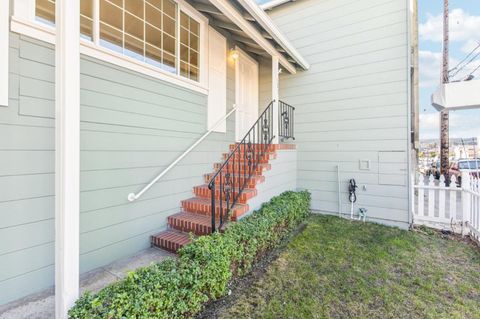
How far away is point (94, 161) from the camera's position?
2875mm

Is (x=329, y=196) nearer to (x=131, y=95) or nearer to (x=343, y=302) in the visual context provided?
(x=343, y=302)

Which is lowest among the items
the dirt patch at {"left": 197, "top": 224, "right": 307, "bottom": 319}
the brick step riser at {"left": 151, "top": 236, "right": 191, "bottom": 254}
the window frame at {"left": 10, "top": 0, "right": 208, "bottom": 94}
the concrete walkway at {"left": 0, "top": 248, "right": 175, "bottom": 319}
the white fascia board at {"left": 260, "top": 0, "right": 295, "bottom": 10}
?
the dirt patch at {"left": 197, "top": 224, "right": 307, "bottom": 319}

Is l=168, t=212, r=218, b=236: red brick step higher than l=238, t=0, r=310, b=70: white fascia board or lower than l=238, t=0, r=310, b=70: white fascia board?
lower

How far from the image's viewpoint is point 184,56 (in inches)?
169

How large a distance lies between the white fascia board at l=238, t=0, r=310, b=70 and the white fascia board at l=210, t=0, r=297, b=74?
0.60 ft

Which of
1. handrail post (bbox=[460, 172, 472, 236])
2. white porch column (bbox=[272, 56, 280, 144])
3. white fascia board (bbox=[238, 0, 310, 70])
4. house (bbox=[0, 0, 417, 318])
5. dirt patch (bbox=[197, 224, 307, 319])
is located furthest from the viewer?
white porch column (bbox=[272, 56, 280, 144])

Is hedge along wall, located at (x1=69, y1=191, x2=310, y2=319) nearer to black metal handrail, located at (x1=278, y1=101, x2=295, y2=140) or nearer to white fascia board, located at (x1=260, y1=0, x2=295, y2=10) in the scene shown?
black metal handrail, located at (x1=278, y1=101, x2=295, y2=140)

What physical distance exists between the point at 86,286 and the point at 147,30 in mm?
3611

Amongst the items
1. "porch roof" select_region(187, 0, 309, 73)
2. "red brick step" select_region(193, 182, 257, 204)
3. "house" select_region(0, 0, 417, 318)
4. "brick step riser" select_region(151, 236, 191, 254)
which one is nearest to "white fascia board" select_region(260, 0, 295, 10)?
"house" select_region(0, 0, 417, 318)

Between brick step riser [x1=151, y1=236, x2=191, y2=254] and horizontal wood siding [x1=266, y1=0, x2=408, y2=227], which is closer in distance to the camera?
brick step riser [x1=151, y1=236, x2=191, y2=254]

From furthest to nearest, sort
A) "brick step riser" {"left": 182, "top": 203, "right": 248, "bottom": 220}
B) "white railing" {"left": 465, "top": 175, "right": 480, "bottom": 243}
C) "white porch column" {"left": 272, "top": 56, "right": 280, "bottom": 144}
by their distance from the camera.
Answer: "white porch column" {"left": 272, "top": 56, "right": 280, "bottom": 144}
"white railing" {"left": 465, "top": 175, "right": 480, "bottom": 243}
"brick step riser" {"left": 182, "top": 203, "right": 248, "bottom": 220}

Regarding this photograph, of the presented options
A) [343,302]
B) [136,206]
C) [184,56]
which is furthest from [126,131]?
[343,302]

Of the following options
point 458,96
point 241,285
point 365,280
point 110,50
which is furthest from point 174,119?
point 458,96

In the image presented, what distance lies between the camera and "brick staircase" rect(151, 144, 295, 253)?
3396 millimetres
